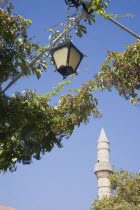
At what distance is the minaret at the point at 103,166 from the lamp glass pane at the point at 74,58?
50.8 m

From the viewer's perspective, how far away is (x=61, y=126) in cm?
679

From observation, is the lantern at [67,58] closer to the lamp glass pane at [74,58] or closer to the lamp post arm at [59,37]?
the lamp glass pane at [74,58]

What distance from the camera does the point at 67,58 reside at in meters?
4.57

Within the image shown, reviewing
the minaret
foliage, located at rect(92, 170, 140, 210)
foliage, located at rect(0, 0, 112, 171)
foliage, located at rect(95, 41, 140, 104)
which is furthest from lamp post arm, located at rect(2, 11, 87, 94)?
the minaret

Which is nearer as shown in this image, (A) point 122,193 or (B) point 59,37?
(B) point 59,37

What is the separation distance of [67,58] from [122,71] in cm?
398

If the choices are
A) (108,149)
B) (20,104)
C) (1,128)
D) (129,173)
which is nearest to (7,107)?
(20,104)

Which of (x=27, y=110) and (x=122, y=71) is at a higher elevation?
(x=122, y=71)

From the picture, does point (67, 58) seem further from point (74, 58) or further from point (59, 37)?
point (59, 37)

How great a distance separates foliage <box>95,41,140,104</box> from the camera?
26.2ft

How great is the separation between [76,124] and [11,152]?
1.83 m

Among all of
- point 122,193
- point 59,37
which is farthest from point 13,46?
point 122,193

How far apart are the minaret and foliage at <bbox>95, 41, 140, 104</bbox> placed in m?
46.9

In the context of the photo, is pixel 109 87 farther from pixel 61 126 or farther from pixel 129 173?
pixel 129 173
